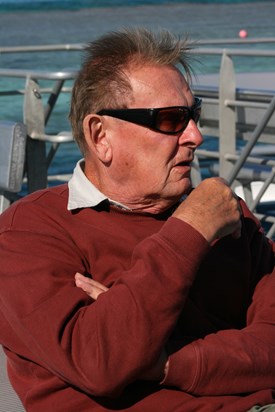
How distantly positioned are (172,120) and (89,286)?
18.0 inches

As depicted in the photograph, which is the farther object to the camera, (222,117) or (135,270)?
(222,117)

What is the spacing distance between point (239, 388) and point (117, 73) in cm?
81

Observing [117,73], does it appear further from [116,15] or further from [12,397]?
[116,15]

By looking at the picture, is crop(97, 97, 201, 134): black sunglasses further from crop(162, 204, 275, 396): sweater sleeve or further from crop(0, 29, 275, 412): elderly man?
crop(162, 204, 275, 396): sweater sleeve

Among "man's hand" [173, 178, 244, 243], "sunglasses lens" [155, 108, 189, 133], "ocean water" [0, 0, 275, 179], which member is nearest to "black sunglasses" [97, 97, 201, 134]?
"sunglasses lens" [155, 108, 189, 133]

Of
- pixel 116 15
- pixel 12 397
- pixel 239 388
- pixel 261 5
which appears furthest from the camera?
pixel 261 5

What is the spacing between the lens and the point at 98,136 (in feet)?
8.10

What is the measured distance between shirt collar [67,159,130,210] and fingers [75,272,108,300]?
7.5 inches

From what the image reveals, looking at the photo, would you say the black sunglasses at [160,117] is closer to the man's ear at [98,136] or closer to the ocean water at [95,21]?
the man's ear at [98,136]

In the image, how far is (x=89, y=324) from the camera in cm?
216

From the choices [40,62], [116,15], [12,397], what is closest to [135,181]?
[12,397]

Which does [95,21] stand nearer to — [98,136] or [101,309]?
[98,136]

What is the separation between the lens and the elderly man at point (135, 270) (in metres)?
2.16

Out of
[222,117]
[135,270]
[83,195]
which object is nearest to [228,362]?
[135,270]
